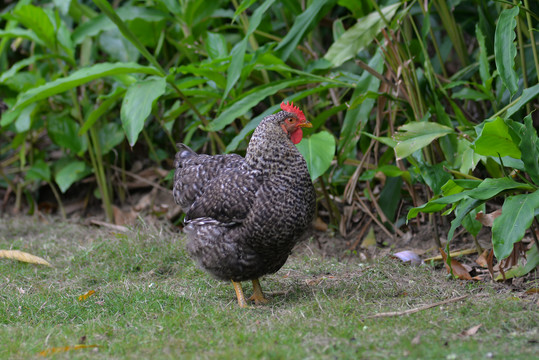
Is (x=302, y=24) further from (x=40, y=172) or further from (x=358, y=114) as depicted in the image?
(x=40, y=172)

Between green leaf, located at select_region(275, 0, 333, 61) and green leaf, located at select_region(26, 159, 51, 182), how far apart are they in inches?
108

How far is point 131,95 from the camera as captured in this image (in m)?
4.27

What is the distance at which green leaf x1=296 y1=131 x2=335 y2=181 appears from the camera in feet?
13.0

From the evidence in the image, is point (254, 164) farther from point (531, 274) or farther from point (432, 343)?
point (531, 274)

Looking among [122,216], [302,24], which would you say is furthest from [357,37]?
[122,216]

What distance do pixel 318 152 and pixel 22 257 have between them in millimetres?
2185

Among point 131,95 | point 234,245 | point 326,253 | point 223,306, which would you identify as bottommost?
point 326,253

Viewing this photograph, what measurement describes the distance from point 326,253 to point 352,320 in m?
1.74

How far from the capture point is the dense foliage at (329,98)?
11.3 ft

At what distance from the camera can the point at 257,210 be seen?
3.31 meters

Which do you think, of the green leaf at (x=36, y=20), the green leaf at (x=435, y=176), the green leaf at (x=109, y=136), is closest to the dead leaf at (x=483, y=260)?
the green leaf at (x=435, y=176)

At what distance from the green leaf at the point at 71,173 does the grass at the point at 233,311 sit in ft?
3.52

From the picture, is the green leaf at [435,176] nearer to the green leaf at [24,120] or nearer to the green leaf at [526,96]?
the green leaf at [526,96]

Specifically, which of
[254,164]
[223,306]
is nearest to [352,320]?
[223,306]
